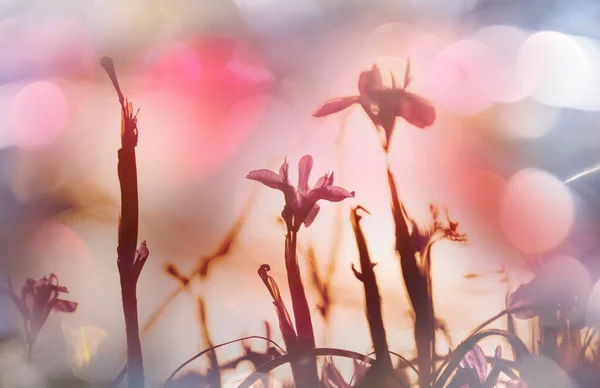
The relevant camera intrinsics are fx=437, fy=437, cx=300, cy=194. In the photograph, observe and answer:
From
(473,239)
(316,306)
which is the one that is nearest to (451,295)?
(473,239)

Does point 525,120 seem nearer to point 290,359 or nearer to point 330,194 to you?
point 330,194

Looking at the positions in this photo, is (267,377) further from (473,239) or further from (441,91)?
(441,91)

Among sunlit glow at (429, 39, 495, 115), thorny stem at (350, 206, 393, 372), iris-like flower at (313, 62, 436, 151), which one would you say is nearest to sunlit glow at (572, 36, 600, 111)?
sunlit glow at (429, 39, 495, 115)

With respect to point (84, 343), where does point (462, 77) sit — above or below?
above

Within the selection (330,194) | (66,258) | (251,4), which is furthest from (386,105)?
(66,258)

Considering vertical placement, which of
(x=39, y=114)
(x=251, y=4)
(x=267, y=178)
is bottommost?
(x=267, y=178)
